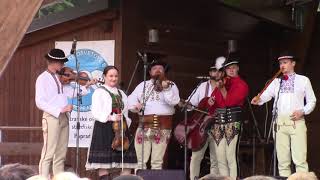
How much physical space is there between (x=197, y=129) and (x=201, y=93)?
2.18 feet

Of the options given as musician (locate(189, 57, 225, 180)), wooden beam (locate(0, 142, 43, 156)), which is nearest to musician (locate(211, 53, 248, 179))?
musician (locate(189, 57, 225, 180))

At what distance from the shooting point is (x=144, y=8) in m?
8.89

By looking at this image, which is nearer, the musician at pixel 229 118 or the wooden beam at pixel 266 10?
the musician at pixel 229 118

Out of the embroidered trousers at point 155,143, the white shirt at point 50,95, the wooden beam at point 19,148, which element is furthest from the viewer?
the wooden beam at point 19,148

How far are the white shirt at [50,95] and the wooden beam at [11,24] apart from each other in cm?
330

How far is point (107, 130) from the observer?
6.88 meters

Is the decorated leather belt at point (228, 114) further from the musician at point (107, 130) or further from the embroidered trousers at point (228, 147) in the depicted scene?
the musician at point (107, 130)

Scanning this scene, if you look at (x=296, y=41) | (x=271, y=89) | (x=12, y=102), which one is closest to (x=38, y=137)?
(x=12, y=102)

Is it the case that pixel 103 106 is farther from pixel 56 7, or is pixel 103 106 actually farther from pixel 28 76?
pixel 56 7

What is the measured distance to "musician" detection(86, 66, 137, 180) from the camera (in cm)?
677

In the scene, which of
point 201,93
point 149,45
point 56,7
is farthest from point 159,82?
point 56,7

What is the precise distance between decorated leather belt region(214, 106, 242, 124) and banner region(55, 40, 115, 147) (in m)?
1.93

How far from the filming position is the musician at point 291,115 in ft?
22.3

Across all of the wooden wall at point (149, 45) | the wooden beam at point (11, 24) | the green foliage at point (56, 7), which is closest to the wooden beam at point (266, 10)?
the wooden wall at point (149, 45)
